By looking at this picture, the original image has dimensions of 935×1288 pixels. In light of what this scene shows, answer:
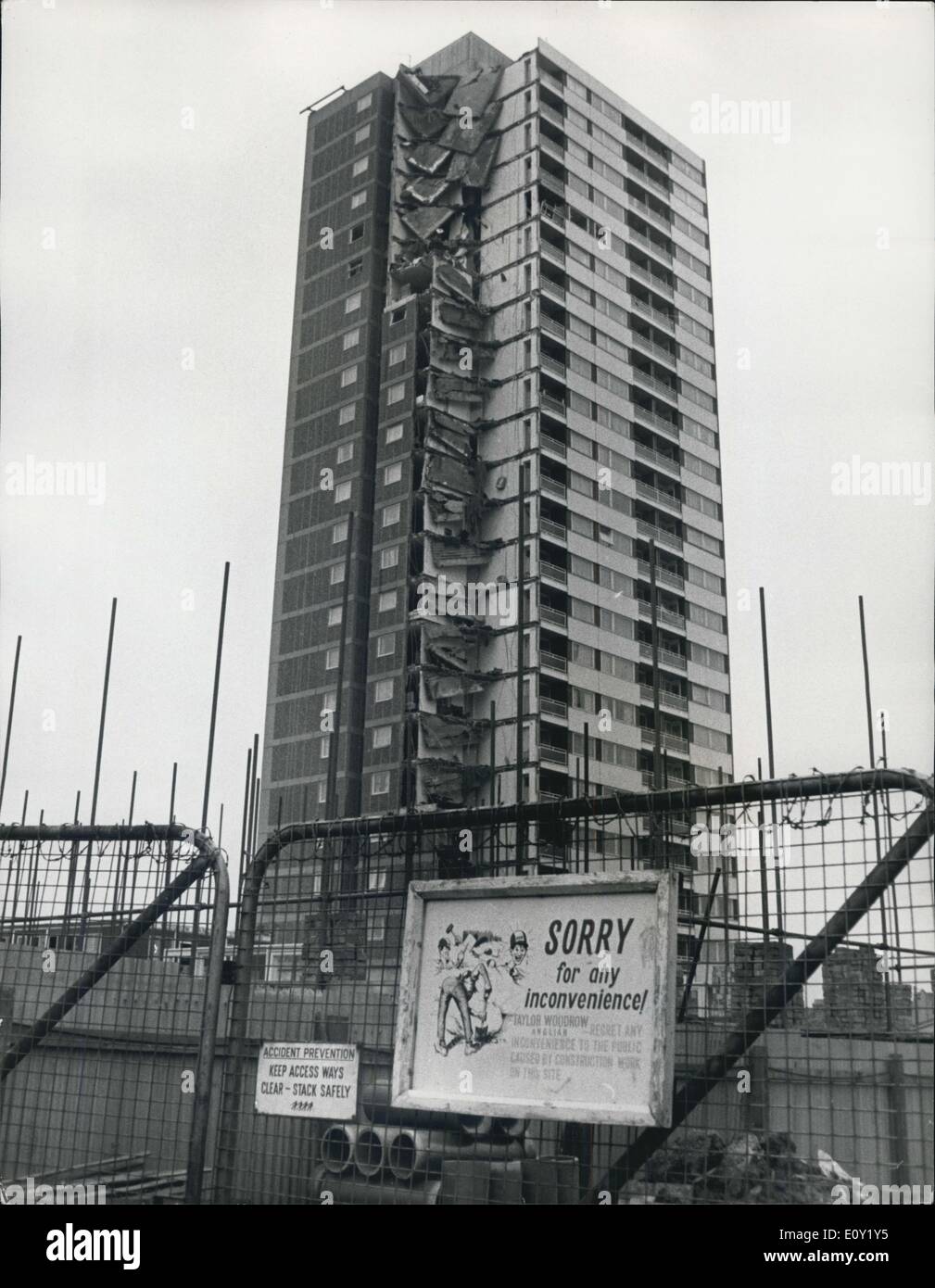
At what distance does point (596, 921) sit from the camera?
637 centimetres

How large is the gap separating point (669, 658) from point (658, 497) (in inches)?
315

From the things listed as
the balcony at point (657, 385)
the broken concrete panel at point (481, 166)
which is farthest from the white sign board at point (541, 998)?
the broken concrete panel at point (481, 166)

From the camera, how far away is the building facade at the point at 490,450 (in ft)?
164

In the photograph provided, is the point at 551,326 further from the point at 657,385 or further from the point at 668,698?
the point at 668,698

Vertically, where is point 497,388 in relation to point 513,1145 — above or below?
above

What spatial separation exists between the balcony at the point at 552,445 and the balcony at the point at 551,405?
1123mm

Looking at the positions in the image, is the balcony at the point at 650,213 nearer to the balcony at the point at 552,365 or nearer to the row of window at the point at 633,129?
the row of window at the point at 633,129

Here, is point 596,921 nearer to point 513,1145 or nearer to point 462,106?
point 513,1145

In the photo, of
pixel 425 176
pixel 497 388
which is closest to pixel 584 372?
pixel 497 388

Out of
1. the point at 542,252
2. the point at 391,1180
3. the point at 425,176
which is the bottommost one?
the point at 391,1180

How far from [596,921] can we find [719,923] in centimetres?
68

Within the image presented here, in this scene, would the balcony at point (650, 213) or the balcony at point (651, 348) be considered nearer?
the balcony at point (651, 348)
